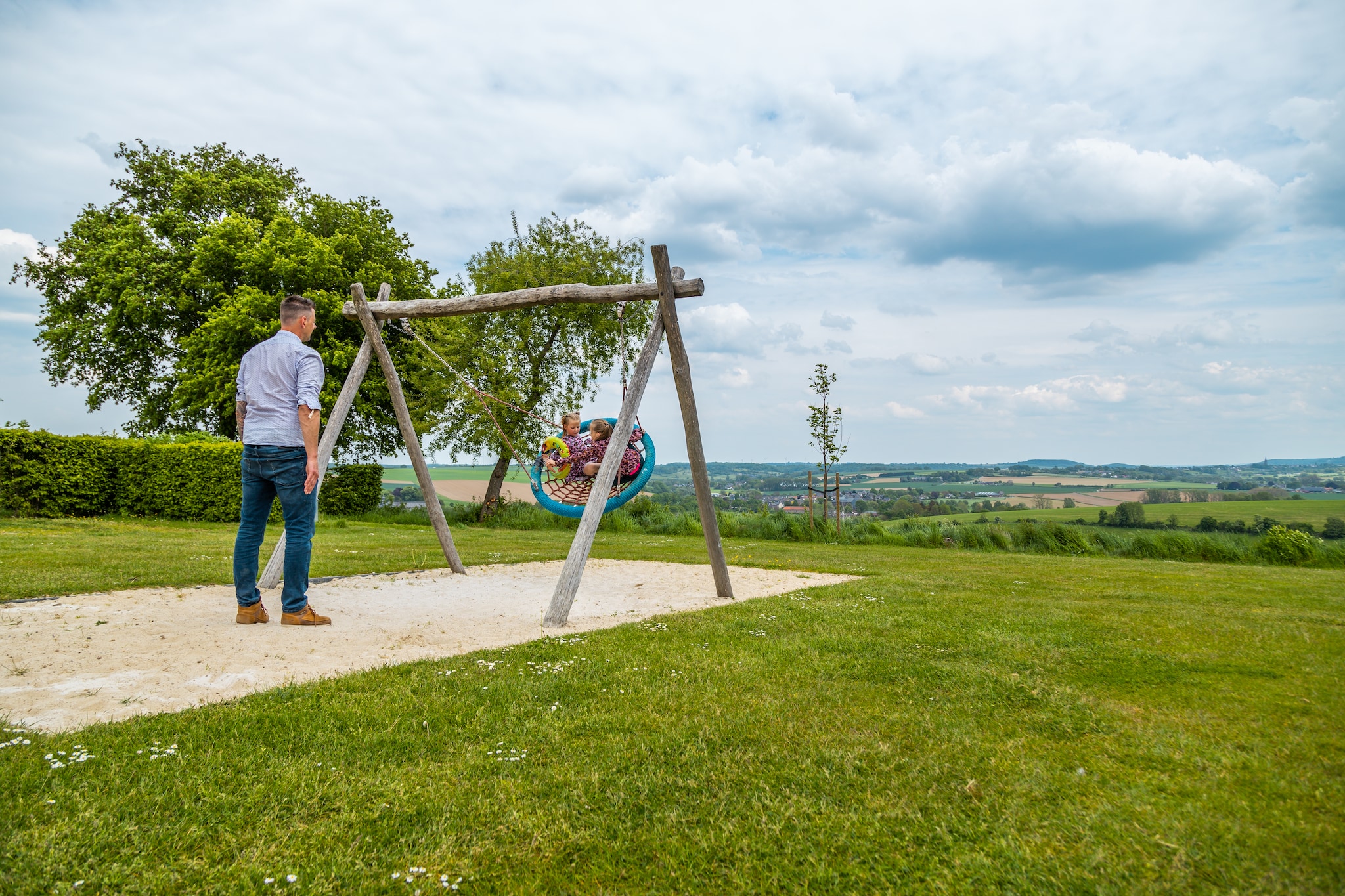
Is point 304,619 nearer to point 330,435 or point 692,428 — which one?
point 330,435

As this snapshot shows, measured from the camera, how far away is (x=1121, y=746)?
10.8 ft

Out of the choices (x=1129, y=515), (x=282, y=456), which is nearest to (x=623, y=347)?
(x=282, y=456)

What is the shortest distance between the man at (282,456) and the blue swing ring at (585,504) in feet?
10.0

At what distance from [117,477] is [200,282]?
8.63 m

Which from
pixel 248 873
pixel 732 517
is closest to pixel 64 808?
pixel 248 873

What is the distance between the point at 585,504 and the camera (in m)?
8.28

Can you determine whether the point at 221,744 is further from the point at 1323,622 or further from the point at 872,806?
the point at 1323,622

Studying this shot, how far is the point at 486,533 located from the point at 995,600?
13103 mm

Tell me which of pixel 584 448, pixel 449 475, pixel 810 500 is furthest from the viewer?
pixel 449 475

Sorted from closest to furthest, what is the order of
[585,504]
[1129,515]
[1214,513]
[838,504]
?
1. [585,504]
2. [838,504]
3. [1129,515]
4. [1214,513]

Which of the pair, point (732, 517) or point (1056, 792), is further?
point (732, 517)

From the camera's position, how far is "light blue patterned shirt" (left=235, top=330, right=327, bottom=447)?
583 centimetres

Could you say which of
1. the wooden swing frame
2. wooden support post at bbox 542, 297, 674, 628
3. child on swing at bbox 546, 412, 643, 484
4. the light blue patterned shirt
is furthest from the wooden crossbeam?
child on swing at bbox 546, 412, 643, 484

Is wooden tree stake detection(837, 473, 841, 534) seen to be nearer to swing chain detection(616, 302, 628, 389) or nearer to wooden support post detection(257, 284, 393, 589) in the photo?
swing chain detection(616, 302, 628, 389)
